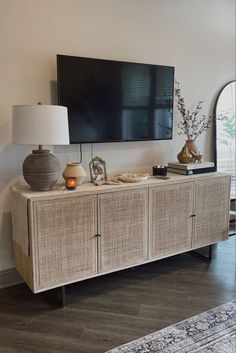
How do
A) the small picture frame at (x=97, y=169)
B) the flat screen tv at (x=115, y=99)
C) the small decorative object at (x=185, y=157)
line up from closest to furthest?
the flat screen tv at (x=115, y=99), the small picture frame at (x=97, y=169), the small decorative object at (x=185, y=157)

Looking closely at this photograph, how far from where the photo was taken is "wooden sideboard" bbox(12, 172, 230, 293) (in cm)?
222

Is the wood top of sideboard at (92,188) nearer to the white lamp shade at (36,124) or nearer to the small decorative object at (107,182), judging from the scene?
the small decorative object at (107,182)

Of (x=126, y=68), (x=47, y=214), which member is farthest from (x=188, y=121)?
(x=47, y=214)

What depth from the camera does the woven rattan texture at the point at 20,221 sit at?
7.27ft

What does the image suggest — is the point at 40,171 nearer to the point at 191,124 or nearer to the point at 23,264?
the point at 23,264

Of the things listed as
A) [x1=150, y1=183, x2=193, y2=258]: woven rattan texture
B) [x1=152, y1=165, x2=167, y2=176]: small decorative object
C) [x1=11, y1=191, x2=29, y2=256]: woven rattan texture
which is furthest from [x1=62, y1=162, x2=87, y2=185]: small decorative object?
[x1=152, y1=165, x2=167, y2=176]: small decorative object

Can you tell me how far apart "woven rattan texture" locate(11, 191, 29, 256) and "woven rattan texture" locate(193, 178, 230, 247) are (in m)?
1.48

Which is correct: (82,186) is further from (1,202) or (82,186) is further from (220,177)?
(220,177)

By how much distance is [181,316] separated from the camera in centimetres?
224

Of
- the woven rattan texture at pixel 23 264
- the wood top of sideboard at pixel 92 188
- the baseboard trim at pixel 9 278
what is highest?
the wood top of sideboard at pixel 92 188

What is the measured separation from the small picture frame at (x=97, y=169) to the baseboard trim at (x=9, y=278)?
970 mm

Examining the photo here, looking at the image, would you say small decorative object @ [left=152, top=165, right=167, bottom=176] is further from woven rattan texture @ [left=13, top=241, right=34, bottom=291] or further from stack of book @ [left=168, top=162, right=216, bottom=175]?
woven rattan texture @ [left=13, top=241, right=34, bottom=291]

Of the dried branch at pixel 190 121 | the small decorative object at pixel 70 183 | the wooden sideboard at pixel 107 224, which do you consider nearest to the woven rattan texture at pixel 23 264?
the wooden sideboard at pixel 107 224

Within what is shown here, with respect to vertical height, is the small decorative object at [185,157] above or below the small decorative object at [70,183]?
above
